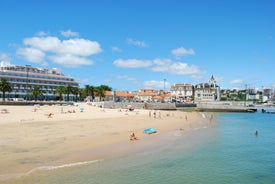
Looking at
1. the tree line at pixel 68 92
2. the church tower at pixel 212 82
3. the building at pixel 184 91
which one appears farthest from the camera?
the building at pixel 184 91

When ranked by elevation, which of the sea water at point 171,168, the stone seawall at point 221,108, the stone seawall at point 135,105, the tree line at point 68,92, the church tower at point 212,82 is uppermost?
the church tower at point 212,82

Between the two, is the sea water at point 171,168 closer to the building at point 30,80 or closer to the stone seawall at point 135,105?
the stone seawall at point 135,105

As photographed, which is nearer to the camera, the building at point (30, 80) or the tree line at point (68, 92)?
the tree line at point (68, 92)

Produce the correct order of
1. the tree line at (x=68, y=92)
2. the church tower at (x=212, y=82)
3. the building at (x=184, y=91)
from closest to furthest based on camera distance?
the tree line at (x=68, y=92)
the church tower at (x=212, y=82)
the building at (x=184, y=91)

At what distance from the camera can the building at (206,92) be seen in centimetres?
17238

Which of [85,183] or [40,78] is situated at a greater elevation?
[40,78]

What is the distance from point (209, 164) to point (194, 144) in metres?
8.55

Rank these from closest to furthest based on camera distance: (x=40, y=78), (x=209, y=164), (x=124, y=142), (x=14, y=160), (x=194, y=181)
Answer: (x=194, y=181) → (x=14, y=160) → (x=209, y=164) → (x=124, y=142) → (x=40, y=78)

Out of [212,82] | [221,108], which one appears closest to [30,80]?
[221,108]

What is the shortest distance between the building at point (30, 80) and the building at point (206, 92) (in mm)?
82890

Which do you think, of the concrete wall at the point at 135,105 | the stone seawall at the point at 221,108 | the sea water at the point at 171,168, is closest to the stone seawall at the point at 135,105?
the concrete wall at the point at 135,105

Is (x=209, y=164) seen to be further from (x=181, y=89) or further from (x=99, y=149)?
(x=181, y=89)

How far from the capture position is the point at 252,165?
66.1ft

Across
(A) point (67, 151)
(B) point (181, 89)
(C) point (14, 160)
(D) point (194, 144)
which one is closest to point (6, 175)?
(C) point (14, 160)
